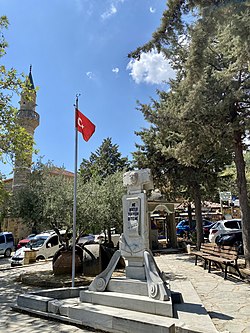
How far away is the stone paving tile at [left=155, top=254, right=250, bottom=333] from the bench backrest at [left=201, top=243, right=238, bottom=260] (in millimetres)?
678

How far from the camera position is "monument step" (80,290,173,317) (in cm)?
464

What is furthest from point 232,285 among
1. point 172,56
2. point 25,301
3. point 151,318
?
point 172,56

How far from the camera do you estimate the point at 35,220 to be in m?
10.4

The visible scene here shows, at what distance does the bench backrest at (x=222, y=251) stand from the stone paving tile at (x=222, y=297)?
2.22ft

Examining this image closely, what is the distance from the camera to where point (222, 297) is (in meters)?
6.38

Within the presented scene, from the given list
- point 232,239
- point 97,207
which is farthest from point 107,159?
point 97,207

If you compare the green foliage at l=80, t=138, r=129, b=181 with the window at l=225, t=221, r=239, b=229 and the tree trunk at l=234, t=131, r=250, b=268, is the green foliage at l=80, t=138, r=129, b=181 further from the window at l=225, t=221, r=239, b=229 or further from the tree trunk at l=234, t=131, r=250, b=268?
the tree trunk at l=234, t=131, r=250, b=268

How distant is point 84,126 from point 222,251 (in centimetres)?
627

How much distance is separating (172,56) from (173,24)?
12.0ft

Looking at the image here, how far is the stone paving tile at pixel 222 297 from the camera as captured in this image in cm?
464

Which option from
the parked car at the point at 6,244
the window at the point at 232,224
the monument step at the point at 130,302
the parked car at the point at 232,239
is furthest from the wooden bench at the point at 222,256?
the parked car at the point at 6,244

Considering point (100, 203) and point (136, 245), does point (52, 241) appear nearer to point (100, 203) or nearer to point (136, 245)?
point (100, 203)

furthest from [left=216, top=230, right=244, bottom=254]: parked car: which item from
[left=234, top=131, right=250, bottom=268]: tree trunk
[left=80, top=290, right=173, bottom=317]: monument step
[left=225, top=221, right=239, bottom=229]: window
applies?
[left=80, top=290, right=173, bottom=317]: monument step

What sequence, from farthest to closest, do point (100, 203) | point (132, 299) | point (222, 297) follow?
point (100, 203), point (222, 297), point (132, 299)
